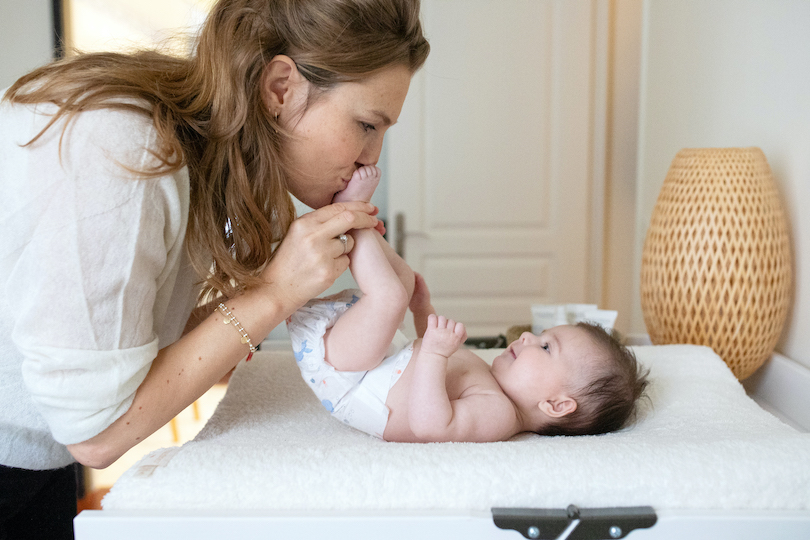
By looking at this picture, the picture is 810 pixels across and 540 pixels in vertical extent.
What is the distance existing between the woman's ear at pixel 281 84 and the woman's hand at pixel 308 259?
167 millimetres

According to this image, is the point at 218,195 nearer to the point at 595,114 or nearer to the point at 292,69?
the point at 292,69

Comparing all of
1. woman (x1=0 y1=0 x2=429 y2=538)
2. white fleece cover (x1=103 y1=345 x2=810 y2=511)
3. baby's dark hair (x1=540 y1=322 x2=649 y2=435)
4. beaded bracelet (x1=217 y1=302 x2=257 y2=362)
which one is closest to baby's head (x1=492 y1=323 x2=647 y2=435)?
baby's dark hair (x1=540 y1=322 x2=649 y2=435)

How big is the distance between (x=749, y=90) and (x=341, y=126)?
3.55 feet

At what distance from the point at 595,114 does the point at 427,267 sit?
107 centimetres

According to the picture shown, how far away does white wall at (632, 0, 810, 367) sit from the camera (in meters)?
1.22

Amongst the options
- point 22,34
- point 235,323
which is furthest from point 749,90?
point 22,34

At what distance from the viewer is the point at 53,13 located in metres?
2.47

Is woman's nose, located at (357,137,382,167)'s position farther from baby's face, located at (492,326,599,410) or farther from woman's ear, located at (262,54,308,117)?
baby's face, located at (492,326,599,410)

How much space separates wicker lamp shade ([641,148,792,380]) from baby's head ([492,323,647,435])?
0.26 m

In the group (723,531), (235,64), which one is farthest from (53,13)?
(723,531)

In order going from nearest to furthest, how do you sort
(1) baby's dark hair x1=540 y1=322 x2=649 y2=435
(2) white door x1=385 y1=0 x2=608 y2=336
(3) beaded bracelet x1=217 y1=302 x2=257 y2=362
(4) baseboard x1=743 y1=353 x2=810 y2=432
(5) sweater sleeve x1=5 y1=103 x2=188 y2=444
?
1. (5) sweater sleeve x1=5 y1=103 x2=188 y2=444
2. (3) beaded bracelet x1=217 y1=302 x2=257 y2=362
3. (1) baby's dark hair x1=540 y1=322 x2=649 y2=435
4. (4) baseboard x1=743 y1=353 x2=810 y2=432
5. (2) white door x1=385 y1=0 x2=608 y2=336

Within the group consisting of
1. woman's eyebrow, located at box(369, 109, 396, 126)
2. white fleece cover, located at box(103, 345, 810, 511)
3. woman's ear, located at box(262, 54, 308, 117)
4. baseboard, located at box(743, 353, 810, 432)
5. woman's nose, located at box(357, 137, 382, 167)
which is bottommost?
baseboard, located at box(743, 353, 810, 432)

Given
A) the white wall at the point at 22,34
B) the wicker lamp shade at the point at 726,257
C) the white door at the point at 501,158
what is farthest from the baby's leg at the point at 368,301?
the white wall at the point at 22,34

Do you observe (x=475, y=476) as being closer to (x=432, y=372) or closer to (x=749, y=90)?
(x=432, y=372)
